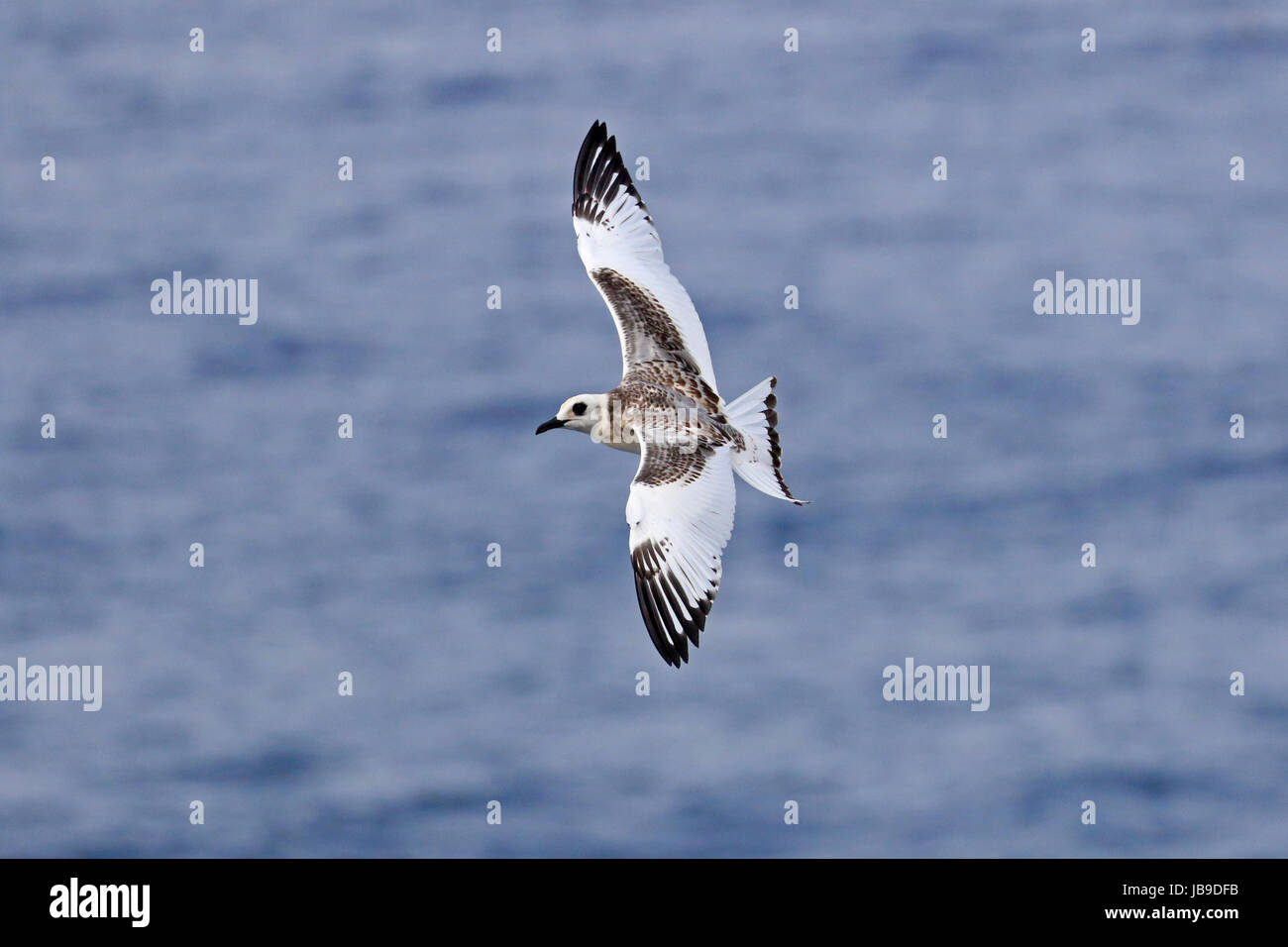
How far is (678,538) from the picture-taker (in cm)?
2298

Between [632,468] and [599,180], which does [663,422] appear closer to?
[599,180]

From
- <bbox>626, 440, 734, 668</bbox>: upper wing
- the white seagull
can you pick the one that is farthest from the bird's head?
<bbox>626, 440, 734, 668</bbox>: upper wing

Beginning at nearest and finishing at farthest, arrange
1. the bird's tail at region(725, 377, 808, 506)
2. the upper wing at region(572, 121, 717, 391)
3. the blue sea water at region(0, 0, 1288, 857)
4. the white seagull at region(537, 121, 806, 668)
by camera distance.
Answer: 1. the white seagull at region(537, 121, 806, 668)
2. the bird's tail at region(725, 377, 808, 506)
3. the upper wing at region(572, 121, 717, 391)
4. the blue sea water at region(0, 0, 1288, 857)

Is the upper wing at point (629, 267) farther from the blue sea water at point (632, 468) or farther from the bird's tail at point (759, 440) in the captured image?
the blue sea water at point (632, 468)

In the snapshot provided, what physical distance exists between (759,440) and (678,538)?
6.45 feet

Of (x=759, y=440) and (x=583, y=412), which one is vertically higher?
(x=583, y=412)

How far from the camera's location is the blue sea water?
127 feet

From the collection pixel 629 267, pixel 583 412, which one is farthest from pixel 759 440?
pixel 629 267

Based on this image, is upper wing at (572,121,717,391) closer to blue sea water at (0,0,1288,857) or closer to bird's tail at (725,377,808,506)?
bird's tail at (725,377,808,506)

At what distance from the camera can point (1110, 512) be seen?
43.9 meters

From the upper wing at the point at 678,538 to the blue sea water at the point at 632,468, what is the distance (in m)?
14.5

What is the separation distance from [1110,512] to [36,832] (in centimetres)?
1953

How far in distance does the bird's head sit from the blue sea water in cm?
1409

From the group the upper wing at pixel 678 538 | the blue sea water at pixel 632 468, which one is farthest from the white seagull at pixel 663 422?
the blue sea water at pixel 632 468
